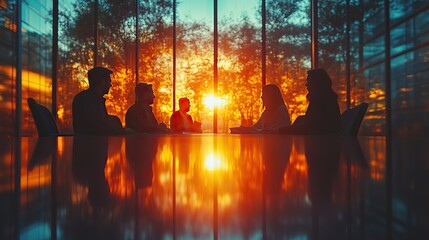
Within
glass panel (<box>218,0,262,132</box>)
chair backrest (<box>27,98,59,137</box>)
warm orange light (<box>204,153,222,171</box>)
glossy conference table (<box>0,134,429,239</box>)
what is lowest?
warm orange light (<box>204,153,222,171</box>)

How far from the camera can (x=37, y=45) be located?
24.6ft

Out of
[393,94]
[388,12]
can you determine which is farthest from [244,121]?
[388,12]

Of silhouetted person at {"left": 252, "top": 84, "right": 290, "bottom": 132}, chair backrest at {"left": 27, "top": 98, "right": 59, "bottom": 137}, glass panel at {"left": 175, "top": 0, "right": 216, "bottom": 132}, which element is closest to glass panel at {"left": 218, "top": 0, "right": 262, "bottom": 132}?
glass panel at {"left": 175, "top": 0, "right": 216, "bottom": 132}

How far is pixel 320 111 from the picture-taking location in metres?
3.29

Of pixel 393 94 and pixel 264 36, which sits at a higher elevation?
pixel 264 36

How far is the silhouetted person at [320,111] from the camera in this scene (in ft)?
10.7

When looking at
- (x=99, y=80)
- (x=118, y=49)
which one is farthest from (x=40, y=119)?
(x=118, y=49)

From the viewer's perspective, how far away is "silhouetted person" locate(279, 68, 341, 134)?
3270 mm

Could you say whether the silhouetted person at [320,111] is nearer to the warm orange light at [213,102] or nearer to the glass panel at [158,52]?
the warm orange light at [213,102]

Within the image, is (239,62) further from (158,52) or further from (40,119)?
(40,119)

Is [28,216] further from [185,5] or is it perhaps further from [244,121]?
[185,5]

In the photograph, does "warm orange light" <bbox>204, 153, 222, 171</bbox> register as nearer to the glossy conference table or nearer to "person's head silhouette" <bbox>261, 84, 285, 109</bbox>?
the glossy conference table

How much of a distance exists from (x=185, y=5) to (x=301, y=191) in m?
9.58

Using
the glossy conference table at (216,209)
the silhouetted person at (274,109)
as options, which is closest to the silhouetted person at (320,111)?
the silhouetted person at (274,109)
